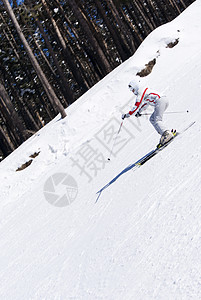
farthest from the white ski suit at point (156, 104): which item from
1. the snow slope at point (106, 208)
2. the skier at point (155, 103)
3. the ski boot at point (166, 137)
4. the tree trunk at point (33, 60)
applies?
the tree trunk at point (33, 60)

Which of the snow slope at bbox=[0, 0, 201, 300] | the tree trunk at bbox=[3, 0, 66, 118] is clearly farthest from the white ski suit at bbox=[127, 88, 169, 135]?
the tree trunk at bbox=[3, 0, 66, 118]

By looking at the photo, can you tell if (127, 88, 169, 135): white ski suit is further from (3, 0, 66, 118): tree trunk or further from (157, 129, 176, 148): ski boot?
(3, 0, 66, 118): tree trunk

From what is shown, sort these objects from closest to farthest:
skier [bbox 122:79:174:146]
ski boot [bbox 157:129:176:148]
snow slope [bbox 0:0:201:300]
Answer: snow slope [bbox 0:0:201:300] → ski boot [bbox 157:129:176:148] → skier [bbox 122:79:174:146]

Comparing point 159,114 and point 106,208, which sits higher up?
point 159,114

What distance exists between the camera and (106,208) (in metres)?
6.36

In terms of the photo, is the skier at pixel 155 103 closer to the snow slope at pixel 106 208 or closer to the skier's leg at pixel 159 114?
the skier's leg at pixel 159 114

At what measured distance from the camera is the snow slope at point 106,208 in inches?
145

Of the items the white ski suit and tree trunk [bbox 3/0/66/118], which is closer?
the white ski suit

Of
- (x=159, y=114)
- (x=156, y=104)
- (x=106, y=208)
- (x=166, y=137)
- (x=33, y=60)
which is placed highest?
(x=33, y=60)

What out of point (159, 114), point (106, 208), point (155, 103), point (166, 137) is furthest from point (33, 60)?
point (106, 208)

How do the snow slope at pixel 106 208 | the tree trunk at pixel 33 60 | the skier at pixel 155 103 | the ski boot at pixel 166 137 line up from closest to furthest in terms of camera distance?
the snow slope at pixel 106 208
the ski boot at pixel 166 137
the skier at pixel 155 103
the tree trunk at pixel 33 60

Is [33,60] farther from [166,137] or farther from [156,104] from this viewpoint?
[166,137]

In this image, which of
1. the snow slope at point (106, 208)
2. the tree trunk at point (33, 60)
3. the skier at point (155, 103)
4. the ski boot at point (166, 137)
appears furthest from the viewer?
the tree trunk at point (33, 60)

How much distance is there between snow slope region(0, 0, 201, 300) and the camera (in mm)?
3672
